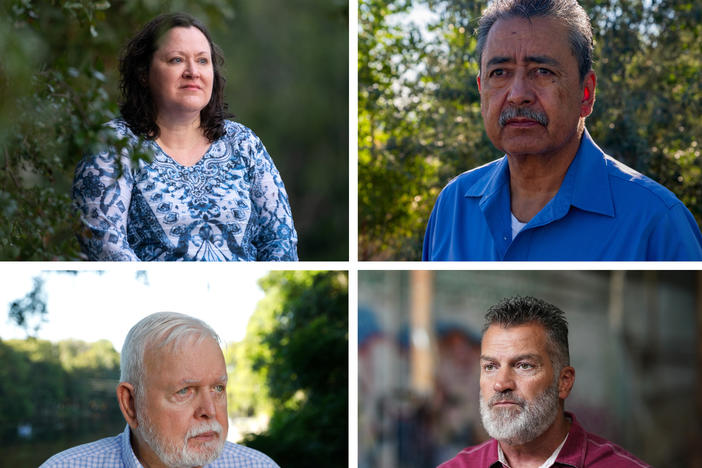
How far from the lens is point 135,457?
1.82 metres

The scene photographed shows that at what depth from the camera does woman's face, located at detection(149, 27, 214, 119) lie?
184cm

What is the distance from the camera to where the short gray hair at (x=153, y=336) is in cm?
185

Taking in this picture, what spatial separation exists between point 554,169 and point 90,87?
1.15 m

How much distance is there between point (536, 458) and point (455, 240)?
0.55m

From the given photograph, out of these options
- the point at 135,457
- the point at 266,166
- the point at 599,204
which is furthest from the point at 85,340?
the point at 599,204

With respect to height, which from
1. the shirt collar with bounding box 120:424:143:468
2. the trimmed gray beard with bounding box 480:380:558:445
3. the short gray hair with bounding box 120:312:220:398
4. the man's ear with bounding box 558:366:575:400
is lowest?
the shirt collar with bounding box 120:424:143:468

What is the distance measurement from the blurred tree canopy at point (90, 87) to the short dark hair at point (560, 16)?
1.41 ft

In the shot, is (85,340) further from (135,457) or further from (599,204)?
(599,204)

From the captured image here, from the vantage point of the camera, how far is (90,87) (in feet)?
6.24

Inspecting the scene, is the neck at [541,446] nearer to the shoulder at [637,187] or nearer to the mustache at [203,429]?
the shoulder at [637,187]

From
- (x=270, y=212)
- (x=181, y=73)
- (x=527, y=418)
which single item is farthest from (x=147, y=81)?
(x=527, y=418)

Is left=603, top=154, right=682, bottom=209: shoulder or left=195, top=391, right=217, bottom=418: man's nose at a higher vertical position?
left=603, top=154, right=682, bottom=209: shoulder

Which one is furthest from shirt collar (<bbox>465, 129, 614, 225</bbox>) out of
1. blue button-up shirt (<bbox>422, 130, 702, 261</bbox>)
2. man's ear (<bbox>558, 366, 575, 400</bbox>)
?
man's ear (<bbox>558, 366, 575, 400</bbox>)

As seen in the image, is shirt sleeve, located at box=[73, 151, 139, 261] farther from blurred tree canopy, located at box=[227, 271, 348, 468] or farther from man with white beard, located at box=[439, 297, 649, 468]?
man with white beard, located at box=[439, 297, 649, 468]
